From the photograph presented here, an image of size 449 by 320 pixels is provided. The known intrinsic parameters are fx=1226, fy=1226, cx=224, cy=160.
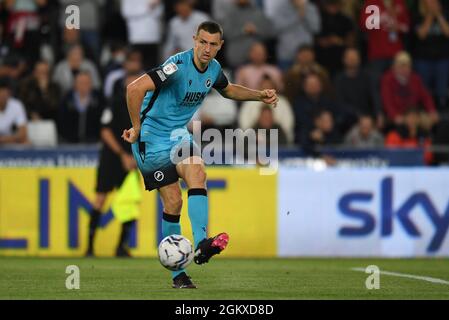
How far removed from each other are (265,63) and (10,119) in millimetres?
4303

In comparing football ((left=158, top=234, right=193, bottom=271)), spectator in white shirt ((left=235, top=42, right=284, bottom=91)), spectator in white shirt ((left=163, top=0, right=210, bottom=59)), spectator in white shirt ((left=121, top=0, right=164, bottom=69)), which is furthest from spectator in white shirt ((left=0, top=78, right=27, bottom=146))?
football ((left=158, top=234, right=193, bottom=271))

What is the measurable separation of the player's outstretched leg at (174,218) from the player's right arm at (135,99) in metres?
0.62

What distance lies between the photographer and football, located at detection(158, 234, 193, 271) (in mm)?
10219

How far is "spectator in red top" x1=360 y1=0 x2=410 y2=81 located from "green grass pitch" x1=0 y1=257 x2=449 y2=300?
5.33 metres

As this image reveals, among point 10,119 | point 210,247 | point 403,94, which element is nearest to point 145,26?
point 10,119

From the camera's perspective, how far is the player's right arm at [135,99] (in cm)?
1034

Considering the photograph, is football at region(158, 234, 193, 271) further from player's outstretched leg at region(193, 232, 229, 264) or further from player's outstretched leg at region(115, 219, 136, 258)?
player's outstretched leg at region(115, 219, 136, 258)

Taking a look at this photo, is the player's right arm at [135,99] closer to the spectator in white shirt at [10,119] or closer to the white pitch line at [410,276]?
the white pitch line at [410,276]

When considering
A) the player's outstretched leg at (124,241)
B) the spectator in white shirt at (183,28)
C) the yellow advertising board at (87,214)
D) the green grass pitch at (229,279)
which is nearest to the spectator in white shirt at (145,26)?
the spectator in white shirt at (183,28)

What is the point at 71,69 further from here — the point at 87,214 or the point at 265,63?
the point at 87,214

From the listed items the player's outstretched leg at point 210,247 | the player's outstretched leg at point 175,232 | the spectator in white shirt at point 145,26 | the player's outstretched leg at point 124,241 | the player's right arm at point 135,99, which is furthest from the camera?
the spectator in white shirt at point 145,26

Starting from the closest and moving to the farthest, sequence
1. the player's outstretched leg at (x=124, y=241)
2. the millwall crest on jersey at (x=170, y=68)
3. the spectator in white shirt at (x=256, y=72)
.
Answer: the millwall crest on jersey at (x=170, y=68) < the player's outstretched leg at (x=124, y=241) < the spectator in white shirt at (x=256, y=72)

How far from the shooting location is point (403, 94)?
1930 cm

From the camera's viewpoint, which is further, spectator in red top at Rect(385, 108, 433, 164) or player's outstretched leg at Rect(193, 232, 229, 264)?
spectator in red top at Rect(385, 108, 433, 164)
